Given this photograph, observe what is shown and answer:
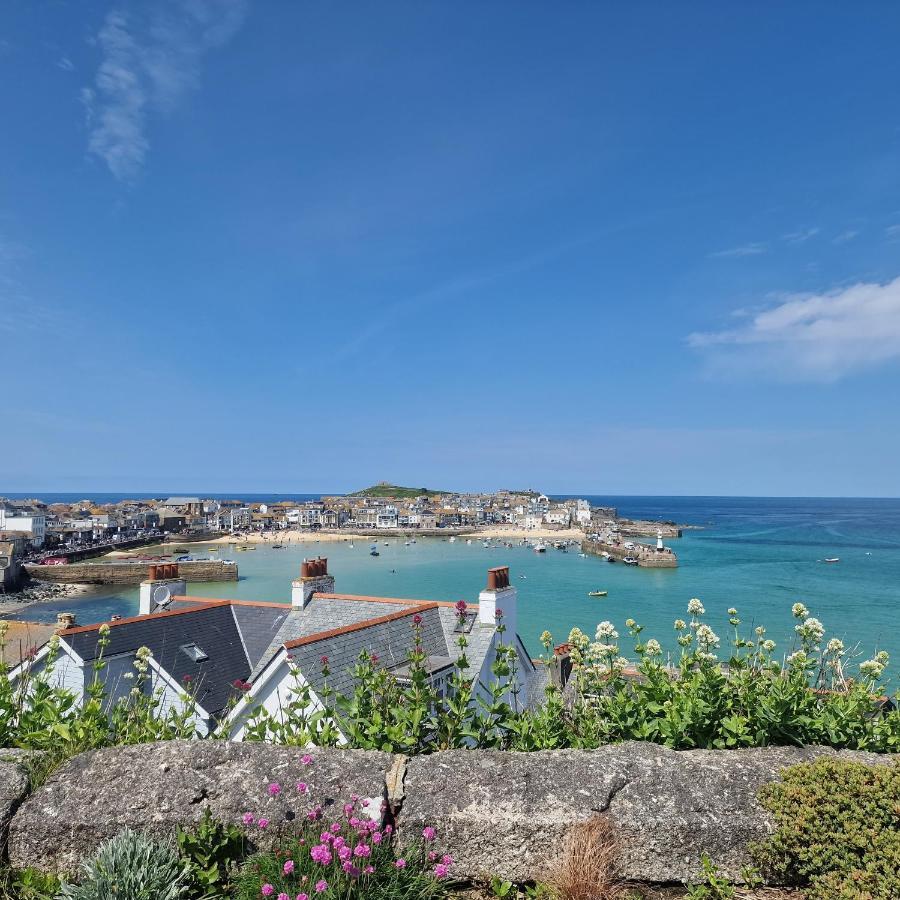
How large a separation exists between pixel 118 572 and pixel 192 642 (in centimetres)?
7404

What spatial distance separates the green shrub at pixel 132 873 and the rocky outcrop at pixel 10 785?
66cm

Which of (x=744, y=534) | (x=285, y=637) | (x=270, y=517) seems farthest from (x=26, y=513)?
(x=744, y=534)

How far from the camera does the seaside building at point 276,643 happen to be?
11055 millimetres

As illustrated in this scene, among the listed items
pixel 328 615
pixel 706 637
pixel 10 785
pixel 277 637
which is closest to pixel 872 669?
pixel 706 637

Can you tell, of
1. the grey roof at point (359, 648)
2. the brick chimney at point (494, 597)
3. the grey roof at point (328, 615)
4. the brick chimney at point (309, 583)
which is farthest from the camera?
the brick chimney at point (309, 583)

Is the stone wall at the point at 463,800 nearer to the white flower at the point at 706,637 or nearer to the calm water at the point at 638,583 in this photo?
the white flower at the point at 706,637

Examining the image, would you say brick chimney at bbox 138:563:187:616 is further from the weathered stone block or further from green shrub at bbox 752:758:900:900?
green shrub at bbox 752:758:900:900

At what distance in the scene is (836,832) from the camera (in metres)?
3.26

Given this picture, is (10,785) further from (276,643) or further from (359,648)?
(276,643)

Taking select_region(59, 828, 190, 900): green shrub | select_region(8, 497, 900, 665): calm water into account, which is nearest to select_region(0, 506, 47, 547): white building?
select_region(8, 497, 900, 665): calm water

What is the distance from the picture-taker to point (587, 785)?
3.54 meters

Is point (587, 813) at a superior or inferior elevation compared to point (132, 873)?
superior

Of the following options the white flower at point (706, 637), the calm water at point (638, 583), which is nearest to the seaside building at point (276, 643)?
the white flower at point (706, 637)

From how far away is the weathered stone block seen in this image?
340cm
